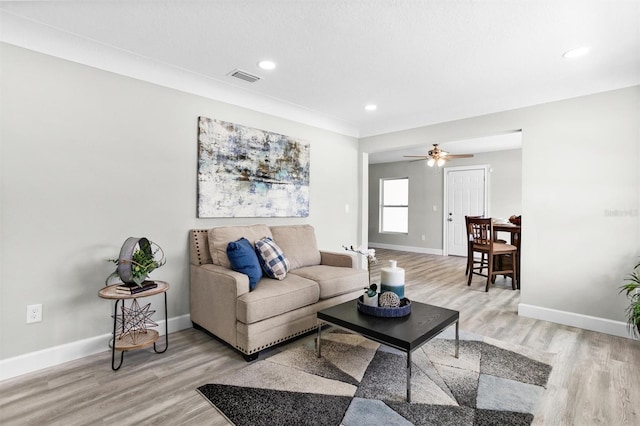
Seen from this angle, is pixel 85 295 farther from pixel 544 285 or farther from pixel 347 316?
pixel 544 285

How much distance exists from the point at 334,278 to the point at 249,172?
147 cm

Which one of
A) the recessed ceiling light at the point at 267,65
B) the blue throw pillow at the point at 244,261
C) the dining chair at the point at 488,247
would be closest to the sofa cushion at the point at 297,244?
the blue throw pillow at the point at 244,261

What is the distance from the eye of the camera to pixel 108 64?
2.53 m

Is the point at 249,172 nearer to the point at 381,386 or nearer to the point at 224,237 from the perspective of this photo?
the point at 224,237

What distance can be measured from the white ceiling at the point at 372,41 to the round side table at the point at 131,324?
1783 millimetres

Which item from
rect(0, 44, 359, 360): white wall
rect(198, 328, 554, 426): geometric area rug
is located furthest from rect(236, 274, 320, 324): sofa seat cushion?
rect(0, 44, 359, 360): white wall

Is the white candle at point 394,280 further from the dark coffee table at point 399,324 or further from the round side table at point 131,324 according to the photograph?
the round side table at point 131,324

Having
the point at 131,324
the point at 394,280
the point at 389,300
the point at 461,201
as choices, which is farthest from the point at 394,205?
the point at 131,324

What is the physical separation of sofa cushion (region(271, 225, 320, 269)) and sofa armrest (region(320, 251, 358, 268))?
0.08 m

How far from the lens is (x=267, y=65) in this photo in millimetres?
2766

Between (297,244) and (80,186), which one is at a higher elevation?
(80,186)

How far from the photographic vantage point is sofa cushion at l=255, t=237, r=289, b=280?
2854 mm

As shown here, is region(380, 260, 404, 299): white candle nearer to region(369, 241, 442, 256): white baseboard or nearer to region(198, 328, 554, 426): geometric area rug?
region(198, 328, 554, 426): geometric area rug

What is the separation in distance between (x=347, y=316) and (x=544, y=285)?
240cm
